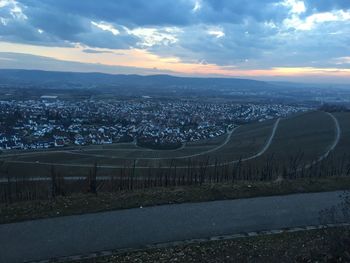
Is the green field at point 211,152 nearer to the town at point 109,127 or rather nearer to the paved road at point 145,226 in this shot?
the town at point 109,127

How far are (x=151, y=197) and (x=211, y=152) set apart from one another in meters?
36.3

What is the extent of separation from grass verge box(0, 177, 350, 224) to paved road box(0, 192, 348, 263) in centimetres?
29

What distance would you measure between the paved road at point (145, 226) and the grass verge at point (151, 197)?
290 millimetres

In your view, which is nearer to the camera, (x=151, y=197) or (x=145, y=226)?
(x=145, y=226)

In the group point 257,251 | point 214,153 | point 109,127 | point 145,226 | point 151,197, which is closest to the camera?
point 257,251

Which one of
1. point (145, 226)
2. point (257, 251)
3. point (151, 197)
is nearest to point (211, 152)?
point (151, 197)

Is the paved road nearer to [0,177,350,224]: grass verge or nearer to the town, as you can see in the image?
[0,177,350,224]: grass verge

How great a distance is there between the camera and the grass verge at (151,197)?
8734mm

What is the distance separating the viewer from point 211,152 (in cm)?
4578

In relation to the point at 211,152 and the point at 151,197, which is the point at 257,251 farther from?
the point at 211,152

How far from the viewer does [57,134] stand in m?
59.5

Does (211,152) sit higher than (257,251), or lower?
lower

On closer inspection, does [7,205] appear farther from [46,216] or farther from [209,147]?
[209,147]

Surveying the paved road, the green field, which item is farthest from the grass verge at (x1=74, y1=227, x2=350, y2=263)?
the green field
